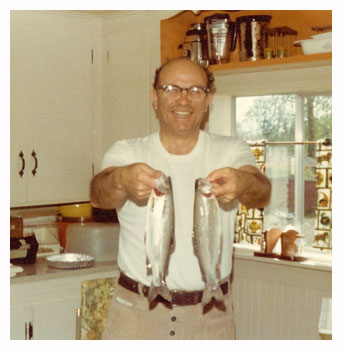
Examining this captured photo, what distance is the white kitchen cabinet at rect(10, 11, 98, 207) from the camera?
3.53 metres

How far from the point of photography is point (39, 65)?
3.59m

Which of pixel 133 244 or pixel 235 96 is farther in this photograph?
pixel 235 96

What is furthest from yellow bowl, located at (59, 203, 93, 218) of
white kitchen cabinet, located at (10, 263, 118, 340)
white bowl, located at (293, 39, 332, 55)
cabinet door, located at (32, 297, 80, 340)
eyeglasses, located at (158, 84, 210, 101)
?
eyeglasses, located at (158, 84, 210, 101)

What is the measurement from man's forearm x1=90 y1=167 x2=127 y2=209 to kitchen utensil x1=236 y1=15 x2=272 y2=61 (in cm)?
159

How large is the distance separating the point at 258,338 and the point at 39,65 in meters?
1.87

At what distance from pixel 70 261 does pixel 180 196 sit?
1.56m

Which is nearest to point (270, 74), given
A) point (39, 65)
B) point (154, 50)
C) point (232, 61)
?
point (232, 61)

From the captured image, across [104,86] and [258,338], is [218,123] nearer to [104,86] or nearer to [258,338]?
[104,86]

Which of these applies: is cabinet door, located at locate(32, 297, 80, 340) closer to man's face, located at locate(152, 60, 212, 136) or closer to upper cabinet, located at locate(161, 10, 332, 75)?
upper cabinet, located at locate(161, 10, 332, 75)

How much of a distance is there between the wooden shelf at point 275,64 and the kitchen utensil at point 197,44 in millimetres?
122

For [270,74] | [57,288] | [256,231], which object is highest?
[270,74]

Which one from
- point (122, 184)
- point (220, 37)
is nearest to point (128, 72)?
point (220, 37)
